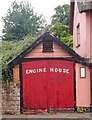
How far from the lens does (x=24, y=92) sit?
13969mm

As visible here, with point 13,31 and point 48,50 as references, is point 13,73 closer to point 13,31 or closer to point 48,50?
point 48,50

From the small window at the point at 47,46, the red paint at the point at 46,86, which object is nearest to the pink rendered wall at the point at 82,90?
the red paint at the point at 46,86

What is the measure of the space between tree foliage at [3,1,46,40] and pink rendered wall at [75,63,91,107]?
21.3m

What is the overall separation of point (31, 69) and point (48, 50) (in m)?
1.15

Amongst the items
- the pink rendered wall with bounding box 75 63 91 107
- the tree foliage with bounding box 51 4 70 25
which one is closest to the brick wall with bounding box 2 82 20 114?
the pink rendered wall with bounding box 75 63 91 107

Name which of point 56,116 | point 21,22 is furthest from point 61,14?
point 56,116

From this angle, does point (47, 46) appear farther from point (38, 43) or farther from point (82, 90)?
point (82, 90)

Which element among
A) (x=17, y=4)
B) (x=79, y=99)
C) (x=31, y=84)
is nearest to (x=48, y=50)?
(x=31, y=84)

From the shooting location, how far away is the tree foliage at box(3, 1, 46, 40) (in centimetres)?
3625

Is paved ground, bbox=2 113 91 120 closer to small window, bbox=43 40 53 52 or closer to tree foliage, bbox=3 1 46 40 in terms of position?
small window, bbox=43 40 53 52

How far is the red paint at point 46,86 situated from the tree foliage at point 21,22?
68.5 ft

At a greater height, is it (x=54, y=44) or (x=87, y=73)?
(x=54, y=44)

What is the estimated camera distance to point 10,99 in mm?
13781

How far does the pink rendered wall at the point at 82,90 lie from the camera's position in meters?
14.1
